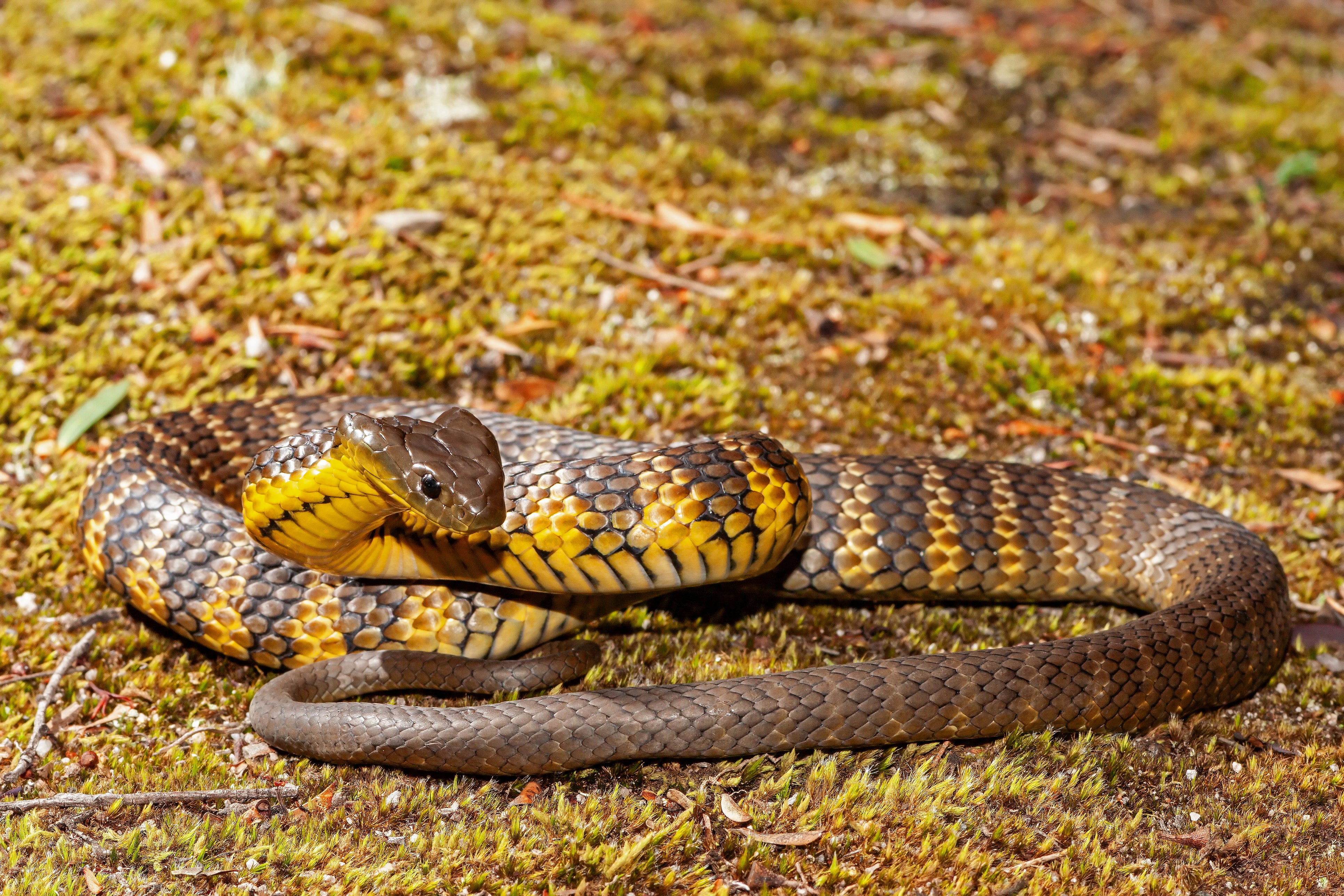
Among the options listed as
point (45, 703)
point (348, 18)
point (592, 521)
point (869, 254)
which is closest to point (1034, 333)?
point (869, 254)

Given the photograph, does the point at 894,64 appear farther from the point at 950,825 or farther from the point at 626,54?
the point at 950,825

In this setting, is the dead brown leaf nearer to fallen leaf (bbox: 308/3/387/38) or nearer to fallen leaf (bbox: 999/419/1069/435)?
fallen leaf (bbox: 999/419/1069/435)

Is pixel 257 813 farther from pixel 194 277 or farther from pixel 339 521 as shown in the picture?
pixel 194 277

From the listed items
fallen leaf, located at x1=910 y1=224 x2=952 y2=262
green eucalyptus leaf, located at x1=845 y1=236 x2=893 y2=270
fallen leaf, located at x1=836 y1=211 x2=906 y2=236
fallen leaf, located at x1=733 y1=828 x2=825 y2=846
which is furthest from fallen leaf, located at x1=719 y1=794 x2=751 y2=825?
fallen leaf, located at x1=836 y1=211 x2=906 y2=236

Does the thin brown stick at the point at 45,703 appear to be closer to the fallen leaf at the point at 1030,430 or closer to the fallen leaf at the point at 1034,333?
the fallen leaf at the point at 1030,430

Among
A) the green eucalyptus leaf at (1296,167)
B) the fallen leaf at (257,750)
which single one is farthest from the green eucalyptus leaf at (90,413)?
the green eucalyptus leaf at (1296,167)

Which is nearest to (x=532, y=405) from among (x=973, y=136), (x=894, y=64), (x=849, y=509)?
(x=849, y=509)
